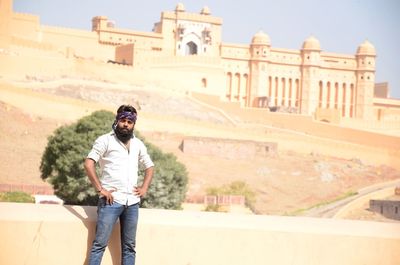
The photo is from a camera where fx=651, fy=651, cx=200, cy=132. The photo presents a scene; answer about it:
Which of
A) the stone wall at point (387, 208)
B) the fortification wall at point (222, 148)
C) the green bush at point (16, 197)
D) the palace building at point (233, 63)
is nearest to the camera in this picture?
the green bush at point (16, 197)

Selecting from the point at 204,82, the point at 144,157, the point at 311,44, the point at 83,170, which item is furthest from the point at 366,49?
the point at 144,157

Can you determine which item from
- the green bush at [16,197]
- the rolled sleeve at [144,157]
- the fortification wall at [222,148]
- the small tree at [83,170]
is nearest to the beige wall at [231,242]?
the rolled sleeve at [144,157]

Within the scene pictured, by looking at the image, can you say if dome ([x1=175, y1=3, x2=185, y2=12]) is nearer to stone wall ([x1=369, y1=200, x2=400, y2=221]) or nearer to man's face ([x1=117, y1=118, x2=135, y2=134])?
stone wall ([x1=369, y1=200, x2=400, y2=221])

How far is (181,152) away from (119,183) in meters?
21.3

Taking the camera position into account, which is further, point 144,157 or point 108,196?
point 144,157

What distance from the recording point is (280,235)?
10.8 feet

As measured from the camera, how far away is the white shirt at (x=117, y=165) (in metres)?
3.25

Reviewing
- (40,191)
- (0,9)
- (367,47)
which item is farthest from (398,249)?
(367,47)

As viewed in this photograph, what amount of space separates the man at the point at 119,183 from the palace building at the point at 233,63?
28315 millimetres

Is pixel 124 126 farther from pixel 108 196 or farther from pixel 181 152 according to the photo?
pixel 181 152

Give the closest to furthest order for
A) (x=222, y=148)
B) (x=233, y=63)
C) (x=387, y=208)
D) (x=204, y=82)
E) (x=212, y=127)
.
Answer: (x=387, y=208), (x=222, y=148), (x=212, y=127), (x=204, y=82), (x=233, y=63)

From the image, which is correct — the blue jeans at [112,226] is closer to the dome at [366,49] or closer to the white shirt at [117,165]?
the white shirt at [117,165]

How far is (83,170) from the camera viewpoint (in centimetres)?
1440

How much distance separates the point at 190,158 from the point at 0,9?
12694 millimetres
